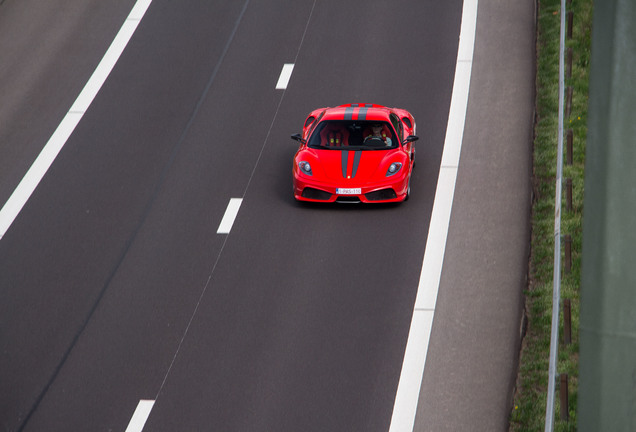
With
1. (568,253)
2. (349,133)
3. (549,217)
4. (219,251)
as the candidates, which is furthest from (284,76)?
(568,253)

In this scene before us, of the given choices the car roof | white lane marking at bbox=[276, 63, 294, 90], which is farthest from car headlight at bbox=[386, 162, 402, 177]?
white lane marking at bbox=[276, 63, 294, 90]

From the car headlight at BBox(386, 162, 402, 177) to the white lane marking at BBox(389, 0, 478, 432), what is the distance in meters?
0.96

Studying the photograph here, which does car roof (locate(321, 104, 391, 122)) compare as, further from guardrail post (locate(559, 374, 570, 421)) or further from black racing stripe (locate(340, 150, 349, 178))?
guardrail post (locate(559, 374, 570, 421))

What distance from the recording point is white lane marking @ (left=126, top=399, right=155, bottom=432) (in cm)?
1174

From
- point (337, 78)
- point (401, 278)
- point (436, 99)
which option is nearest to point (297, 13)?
point (337, 78)

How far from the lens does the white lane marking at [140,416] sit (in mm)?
11742

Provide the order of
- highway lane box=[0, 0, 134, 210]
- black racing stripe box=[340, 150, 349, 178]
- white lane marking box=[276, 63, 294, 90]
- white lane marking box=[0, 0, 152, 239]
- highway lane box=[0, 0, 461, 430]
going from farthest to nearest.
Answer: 1. white lane marking box=[276, 63, 294, 90]
2. highway lane box=[0, 0, 134, 210]
3. white lane marking box=[0, 0, 152, 239]
4. black racing stripe box=[340, 150, 349, 178]
5. highway lane box=[0, 0, 461, 430]

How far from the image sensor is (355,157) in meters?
16.2

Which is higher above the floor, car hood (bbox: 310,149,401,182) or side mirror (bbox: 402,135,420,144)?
side mirror (bbox: 402,135,420,144)

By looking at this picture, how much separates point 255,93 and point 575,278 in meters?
9.35

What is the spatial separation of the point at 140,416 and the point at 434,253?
216 inches

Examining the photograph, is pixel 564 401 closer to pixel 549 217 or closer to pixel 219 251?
pixel 549 217

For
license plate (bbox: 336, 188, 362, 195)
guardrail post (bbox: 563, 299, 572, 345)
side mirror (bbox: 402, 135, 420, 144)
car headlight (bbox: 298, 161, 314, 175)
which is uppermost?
side mirror (bbox: 402, 135, 420, 144)

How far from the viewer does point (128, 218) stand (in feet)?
53.8
